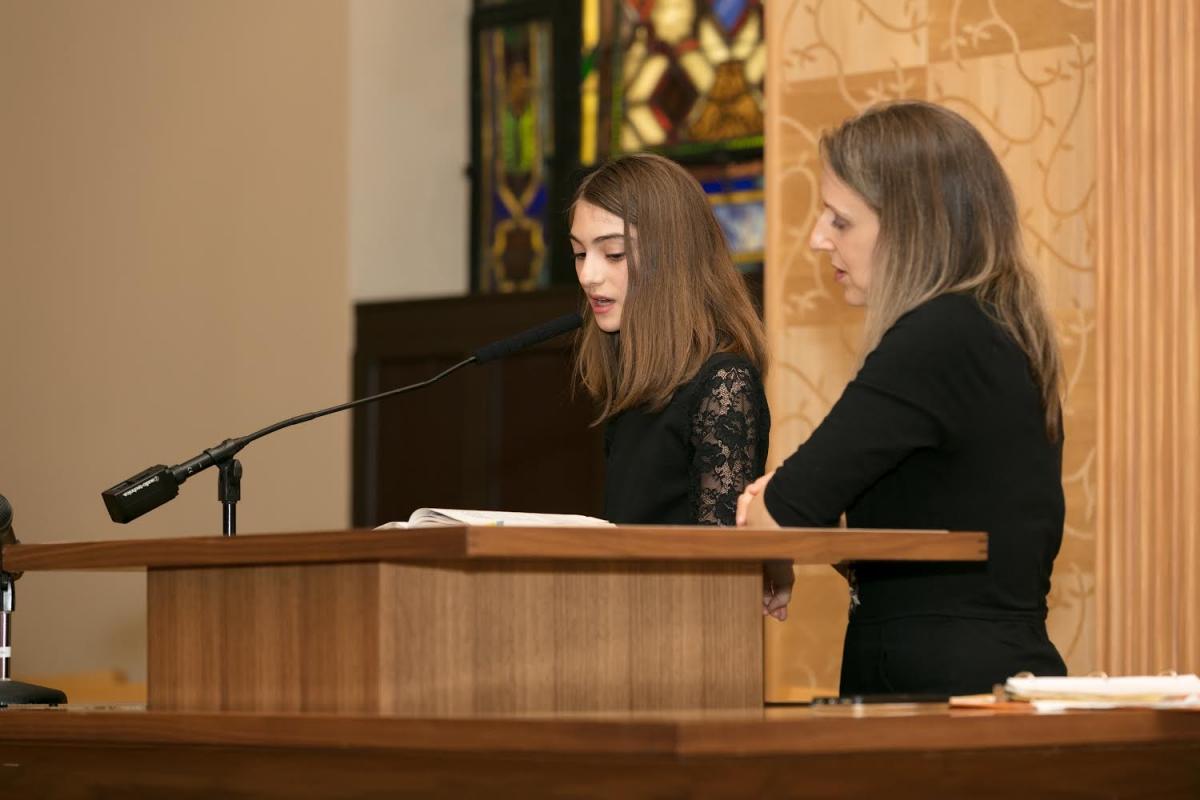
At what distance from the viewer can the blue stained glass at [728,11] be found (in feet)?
18.3

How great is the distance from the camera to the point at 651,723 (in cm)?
157

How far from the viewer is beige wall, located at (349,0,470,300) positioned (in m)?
5.65

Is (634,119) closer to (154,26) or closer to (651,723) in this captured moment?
(154,26)

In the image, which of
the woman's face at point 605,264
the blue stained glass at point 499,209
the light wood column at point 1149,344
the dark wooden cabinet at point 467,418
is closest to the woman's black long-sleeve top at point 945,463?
the woman's face at point 605,264

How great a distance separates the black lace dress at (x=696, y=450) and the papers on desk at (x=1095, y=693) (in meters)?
0.75

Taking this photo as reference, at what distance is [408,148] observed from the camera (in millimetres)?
5777

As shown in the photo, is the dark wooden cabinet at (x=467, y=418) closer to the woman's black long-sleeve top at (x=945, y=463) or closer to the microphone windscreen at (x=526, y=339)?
the microphone windscreen at (x=526, y=339)

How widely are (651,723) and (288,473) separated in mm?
4239

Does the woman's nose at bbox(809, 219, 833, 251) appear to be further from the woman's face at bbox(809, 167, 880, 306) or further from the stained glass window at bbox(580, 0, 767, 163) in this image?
the stained glass window at bbox(580, 0, 767, 163)

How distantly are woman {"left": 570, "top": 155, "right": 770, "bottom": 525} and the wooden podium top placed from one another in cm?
69

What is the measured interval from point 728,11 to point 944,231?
3.66m

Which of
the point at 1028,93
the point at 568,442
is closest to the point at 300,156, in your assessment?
the point at 568,442

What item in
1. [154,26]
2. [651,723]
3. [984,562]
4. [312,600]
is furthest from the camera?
[154,26]

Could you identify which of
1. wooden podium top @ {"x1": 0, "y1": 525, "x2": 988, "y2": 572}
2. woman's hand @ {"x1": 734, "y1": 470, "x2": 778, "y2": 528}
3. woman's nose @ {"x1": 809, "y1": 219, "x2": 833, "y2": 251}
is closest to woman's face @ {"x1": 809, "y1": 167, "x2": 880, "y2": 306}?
woman's nose @ {"x1": 809, "y1": 219, "x2": 833, "y2": 251}
